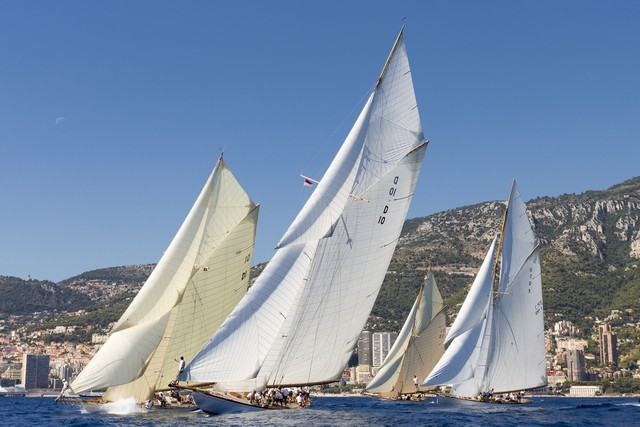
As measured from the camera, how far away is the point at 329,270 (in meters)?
45.4

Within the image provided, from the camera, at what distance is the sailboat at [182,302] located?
5059 cm

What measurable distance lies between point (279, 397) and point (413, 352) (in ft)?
109

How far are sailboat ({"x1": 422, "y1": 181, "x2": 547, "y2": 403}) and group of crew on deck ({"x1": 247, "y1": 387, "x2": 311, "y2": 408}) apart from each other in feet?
38.6

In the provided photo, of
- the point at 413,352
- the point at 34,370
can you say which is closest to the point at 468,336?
the point at 413,352

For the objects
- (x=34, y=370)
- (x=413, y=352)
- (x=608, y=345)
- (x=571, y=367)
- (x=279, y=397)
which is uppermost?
(x=608, y=345)

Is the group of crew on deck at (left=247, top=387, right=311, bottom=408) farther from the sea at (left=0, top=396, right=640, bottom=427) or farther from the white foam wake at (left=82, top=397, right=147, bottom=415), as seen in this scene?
the white foam wake at (left=82, top=397, right=147, bottom=415)

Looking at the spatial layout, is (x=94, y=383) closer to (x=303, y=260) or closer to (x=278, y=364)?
(x=278, y=364)

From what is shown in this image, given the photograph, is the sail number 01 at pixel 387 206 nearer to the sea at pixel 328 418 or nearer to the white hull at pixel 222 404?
the sea at pixel 328 418

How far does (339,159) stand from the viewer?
4547 centimetres

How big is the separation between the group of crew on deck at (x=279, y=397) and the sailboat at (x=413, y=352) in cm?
2788

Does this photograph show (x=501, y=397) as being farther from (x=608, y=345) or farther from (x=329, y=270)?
(x=608, y=345)

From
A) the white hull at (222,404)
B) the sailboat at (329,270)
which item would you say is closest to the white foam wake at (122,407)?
the white hull at (222,404)

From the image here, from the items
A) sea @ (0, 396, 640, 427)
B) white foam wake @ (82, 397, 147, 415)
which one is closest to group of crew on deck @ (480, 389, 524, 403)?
sea @ (0, 396, 640, 427)

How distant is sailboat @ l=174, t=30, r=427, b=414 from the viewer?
4344cm
